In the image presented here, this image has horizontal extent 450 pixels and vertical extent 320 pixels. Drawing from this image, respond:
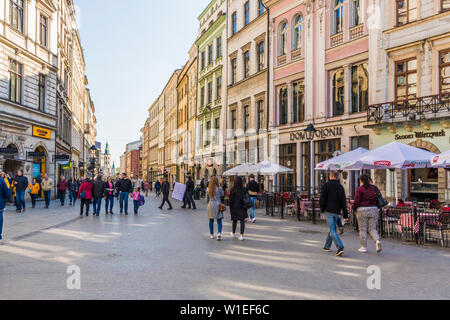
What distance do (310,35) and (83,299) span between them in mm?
22791

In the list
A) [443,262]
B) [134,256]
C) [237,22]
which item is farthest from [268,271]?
[237,22]

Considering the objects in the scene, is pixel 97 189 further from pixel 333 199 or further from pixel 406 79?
pixel 406 79

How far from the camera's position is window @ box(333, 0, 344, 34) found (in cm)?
2308

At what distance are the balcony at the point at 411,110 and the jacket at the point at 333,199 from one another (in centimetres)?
1016

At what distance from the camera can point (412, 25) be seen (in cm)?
1895

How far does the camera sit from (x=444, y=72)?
17.8 m

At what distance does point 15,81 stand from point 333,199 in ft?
75.6

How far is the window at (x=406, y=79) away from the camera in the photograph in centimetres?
1898

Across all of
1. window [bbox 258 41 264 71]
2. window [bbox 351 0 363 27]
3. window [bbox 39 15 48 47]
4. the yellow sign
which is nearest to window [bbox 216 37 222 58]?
window [bbox 258 41 264 71]

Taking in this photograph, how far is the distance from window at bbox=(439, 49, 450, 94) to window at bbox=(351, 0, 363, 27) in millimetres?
5291

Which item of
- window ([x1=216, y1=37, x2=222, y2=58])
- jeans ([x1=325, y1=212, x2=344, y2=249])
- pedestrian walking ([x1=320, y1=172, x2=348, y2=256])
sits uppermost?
window ([x1=216, y1=37, x2=222, y2=58])

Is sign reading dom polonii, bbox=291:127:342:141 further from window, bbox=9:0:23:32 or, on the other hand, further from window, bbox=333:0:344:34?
window, bbox=9:0:23:32

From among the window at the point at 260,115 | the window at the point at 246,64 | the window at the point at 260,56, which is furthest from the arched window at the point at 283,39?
the window at the point at 246,64
